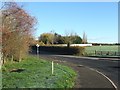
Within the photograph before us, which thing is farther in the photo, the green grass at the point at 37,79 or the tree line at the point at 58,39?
the tree line at the point at 58,39

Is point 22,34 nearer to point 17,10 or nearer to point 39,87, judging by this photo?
point 17,10

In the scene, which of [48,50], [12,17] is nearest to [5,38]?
[12,17]

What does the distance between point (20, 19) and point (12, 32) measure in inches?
51.9

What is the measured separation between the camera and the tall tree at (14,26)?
1000 inches

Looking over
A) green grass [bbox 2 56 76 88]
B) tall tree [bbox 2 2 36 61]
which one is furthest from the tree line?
green grass [bbox 2 56 76 88]

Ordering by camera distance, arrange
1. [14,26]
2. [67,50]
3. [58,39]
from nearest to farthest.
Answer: [14,26]
[67,50]
[58,39]

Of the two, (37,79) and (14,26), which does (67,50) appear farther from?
(37,79)

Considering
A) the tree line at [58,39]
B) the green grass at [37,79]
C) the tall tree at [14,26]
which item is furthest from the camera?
the tree line at [58,39]

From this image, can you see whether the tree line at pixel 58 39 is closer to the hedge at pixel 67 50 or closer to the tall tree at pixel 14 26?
the hedge at pixel 67 50

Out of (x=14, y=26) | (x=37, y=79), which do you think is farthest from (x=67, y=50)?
(x=37, y=79)

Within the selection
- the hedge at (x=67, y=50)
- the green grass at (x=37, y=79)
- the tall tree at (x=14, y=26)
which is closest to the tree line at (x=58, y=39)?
the hedge at (x=67, y=50)

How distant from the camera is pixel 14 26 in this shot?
29.0 metres

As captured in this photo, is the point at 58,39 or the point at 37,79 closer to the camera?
the point at 37,79

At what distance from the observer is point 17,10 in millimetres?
26938
